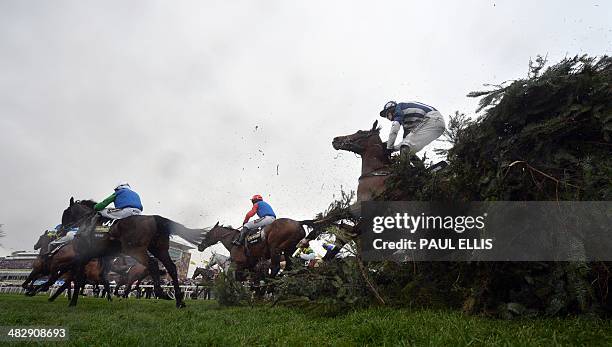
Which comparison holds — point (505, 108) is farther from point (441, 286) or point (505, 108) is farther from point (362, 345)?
point (362, 345)

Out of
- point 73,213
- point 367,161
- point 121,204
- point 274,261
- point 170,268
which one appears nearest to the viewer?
point 367,161

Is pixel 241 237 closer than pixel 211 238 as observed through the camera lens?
Yes

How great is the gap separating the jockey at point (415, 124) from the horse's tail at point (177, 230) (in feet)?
18.3

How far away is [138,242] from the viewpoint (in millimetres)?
8727

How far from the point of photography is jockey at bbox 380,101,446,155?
673 centimetres

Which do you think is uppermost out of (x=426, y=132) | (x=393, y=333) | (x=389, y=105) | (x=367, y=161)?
(x=389, y=105)

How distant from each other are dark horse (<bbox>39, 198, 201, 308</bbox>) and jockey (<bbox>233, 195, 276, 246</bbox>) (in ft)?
6.21

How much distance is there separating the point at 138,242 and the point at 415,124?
22.1 ft

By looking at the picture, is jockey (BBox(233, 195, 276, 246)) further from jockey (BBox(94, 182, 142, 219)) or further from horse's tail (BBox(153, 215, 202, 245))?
jockey (BBox(94, 182, 142, 219))

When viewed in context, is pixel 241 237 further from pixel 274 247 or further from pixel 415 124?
pixel 415 124

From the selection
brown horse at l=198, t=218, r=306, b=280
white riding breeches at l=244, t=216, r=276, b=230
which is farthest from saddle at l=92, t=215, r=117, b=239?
white riding breeches at l=244, t=216, r=276, b=230

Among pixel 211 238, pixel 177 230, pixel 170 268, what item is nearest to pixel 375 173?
pixel 177 230

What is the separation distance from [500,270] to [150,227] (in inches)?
294

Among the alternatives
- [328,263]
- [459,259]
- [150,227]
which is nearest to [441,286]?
[459,259]
